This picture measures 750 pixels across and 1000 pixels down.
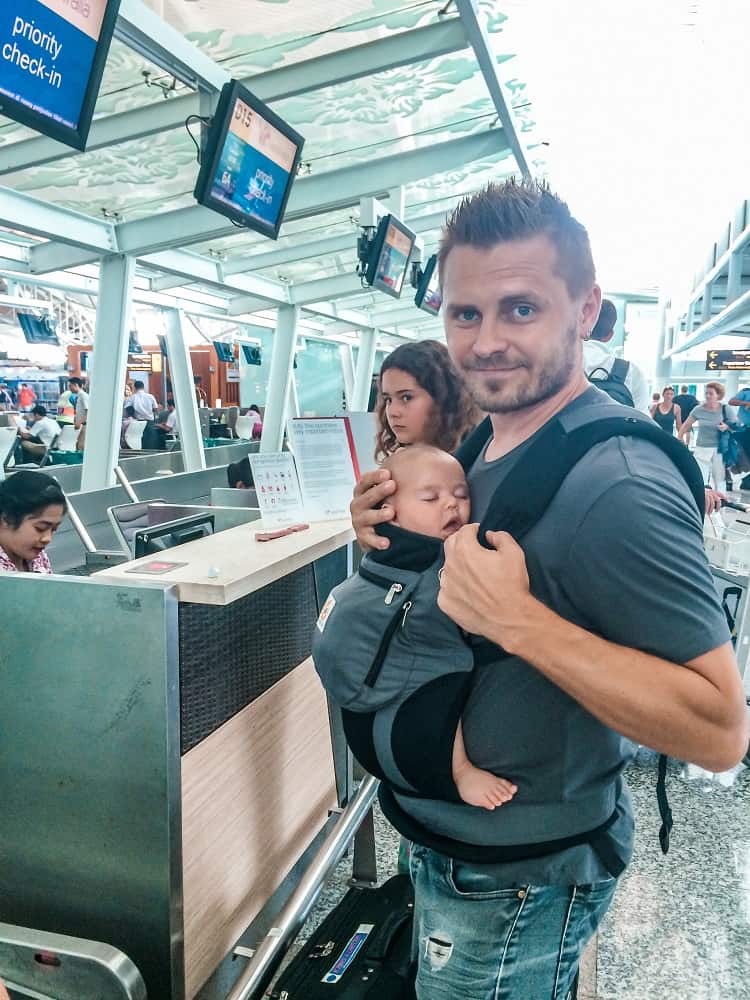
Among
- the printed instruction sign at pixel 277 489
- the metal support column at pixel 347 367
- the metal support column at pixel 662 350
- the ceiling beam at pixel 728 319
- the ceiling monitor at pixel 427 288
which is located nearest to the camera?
the printed instruction sign at pixel 277 489

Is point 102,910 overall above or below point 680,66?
below

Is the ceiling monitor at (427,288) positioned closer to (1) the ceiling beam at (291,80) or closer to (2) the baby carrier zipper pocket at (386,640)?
(1) the ceiling beam at (291,80)

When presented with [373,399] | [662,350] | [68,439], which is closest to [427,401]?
[68,439]

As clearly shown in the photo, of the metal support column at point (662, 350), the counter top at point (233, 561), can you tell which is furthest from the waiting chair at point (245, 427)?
the metal support column at point (662, 350)

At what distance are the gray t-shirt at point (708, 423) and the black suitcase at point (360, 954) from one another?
9.29 meters

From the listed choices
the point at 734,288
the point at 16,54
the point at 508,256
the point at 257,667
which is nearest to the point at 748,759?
the point at 257,667

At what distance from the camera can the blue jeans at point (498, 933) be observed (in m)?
1.25

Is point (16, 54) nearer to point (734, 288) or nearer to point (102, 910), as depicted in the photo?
point (102, 910)

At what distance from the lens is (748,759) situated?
4.02 metres

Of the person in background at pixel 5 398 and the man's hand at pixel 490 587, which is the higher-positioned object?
the person in background at pixel 5 398

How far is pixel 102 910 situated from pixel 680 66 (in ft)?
25.8

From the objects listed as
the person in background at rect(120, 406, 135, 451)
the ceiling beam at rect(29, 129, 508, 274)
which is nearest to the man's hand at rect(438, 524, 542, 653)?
the ceiling beam at rect(29, 129, 508, 274)

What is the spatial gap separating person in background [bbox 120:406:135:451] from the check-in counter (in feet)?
42.0

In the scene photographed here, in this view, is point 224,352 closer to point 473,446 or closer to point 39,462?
point 39,462
